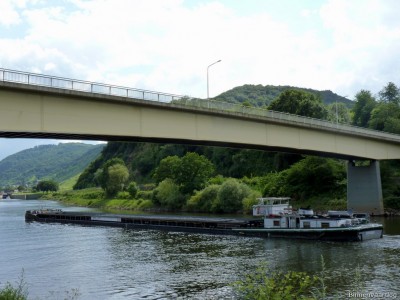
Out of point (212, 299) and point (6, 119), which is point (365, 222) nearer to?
point (212, 299)

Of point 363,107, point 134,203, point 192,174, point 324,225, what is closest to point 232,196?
point 192,174

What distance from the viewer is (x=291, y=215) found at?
144 ft

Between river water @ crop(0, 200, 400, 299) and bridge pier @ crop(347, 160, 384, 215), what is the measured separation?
38.4 ft

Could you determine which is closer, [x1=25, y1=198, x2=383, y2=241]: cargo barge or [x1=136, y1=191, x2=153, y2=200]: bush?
[x1=25, y1=198, x2=383, y2=241]: cargo barge

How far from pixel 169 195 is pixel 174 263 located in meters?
57.5

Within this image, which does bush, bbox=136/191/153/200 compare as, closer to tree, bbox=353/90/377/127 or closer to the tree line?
the tree line

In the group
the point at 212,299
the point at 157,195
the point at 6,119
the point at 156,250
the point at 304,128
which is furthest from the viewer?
the point at 157,195

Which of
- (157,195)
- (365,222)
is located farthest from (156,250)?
(157,195)

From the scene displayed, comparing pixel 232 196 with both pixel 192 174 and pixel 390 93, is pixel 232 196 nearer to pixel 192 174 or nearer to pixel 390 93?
pixel 192 174

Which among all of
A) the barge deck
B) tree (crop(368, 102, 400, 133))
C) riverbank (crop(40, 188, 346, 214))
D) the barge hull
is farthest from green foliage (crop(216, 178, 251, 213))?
tree (crop(368, 102, 400, 133))

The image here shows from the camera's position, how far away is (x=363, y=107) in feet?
370

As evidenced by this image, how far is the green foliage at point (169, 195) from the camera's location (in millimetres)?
86625

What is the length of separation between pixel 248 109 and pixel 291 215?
11251mm

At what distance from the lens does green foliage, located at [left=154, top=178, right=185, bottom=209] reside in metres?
86.6
